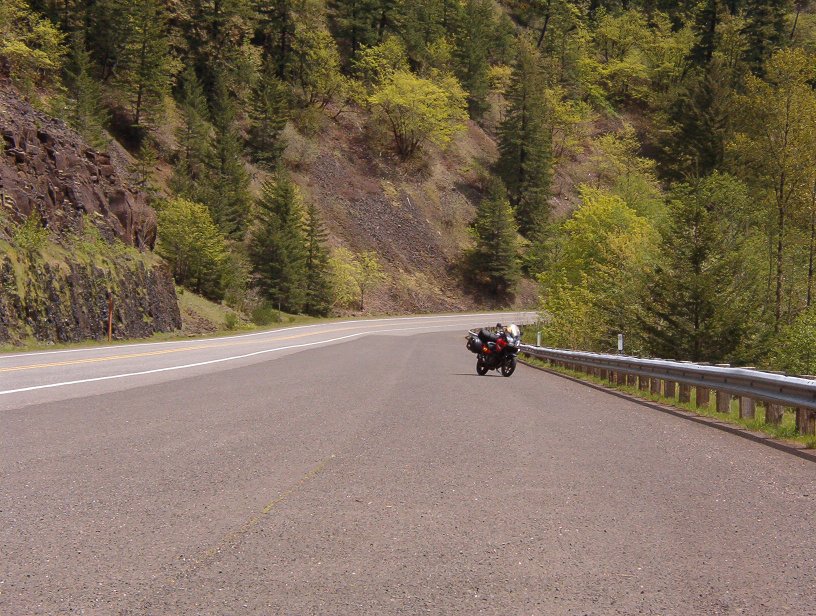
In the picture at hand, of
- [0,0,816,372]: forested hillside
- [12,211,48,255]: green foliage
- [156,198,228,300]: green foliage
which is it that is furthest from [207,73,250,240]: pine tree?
[12,211,48,255]: green foliage

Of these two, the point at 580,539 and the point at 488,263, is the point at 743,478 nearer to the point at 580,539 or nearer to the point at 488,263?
the point at 580,539

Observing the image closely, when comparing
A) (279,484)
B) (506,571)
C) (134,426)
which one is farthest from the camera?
(134,426)

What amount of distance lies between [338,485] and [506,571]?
215 cm

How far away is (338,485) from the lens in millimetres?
5582

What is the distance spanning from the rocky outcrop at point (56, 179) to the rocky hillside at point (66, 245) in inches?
2.1

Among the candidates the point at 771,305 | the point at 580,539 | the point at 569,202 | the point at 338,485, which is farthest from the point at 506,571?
the point at 569,202

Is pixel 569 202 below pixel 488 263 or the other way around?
the other way around

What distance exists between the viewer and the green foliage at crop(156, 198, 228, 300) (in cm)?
5000

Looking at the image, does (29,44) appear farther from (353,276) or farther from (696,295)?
(696,295)

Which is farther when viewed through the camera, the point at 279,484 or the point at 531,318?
the point at 531,318

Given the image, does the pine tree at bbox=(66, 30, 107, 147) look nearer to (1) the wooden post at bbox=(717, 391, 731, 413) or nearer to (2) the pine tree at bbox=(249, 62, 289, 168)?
(2) the pine tree at bbox=(249, 62, 289, 168)

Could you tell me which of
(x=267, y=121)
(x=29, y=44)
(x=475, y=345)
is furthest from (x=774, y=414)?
(x=267, y=121)

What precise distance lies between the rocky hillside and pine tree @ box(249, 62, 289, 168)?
33995 mm

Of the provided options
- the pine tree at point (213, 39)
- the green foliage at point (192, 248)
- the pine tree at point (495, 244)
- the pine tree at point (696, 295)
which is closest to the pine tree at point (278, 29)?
the pine tree at point (213, 39)
